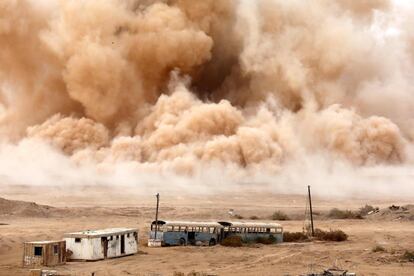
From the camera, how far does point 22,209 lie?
35500mm

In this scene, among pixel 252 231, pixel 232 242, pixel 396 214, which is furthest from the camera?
pixel 396 214

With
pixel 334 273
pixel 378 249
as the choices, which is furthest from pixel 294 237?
pixel 334 273

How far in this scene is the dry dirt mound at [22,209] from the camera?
35.0 metres

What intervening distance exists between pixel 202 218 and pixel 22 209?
946cm

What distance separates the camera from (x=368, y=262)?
22422 millimetres

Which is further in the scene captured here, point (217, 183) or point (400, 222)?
point (217, 183)

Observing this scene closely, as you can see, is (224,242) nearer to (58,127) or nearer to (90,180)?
(90,180)

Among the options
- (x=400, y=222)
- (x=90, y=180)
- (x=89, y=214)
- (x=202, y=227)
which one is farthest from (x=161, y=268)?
(x=90, y=180)

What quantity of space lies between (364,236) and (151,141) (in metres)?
28.0

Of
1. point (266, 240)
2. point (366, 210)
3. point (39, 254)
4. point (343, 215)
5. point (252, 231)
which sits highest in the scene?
point (366, 210)

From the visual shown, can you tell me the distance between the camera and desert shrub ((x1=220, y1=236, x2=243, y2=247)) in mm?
27531

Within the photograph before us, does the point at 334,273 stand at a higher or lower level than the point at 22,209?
lower

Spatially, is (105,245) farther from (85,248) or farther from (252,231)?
(252,231)

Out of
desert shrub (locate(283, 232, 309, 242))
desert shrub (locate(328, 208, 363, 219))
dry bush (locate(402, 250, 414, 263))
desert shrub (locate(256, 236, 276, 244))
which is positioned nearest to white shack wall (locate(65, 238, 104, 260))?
desert shrub (locate(256, 236, 276, 244))
